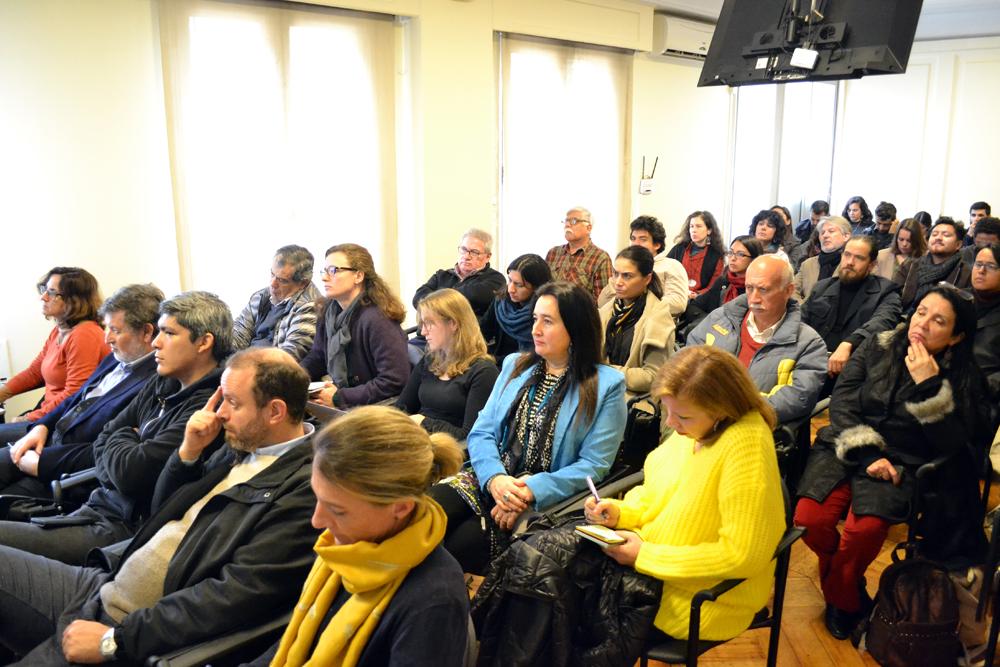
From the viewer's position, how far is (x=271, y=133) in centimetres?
515

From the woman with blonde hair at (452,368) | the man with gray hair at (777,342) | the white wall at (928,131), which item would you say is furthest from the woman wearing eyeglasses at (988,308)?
the white wall at (928,131)

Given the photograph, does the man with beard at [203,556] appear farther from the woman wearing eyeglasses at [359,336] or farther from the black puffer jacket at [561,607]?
the woman wearing eyeglasses at [359,336]

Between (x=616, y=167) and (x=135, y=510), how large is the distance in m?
Answer: 6.09

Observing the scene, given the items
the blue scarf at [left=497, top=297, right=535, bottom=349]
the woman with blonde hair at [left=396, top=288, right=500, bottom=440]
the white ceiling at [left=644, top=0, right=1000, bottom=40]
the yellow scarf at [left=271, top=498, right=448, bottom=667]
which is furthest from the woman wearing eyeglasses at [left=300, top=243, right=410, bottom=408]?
the white ceiling at [left=644, top=0, right=1000, bottom=40]

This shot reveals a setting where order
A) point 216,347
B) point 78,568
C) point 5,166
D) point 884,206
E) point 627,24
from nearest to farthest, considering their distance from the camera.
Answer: point 78,568 → point 216,347 → point 5,166 → point 627,24 → point 884,206

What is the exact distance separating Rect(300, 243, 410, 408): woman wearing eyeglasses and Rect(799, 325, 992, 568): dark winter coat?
5.85ft

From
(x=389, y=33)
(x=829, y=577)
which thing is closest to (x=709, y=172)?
(x=389, y=33)

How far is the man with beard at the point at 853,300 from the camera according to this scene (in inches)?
156

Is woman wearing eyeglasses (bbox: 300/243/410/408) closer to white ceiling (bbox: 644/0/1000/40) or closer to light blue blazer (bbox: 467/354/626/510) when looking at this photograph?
light blue blazer (bbox: 467/354/626/510)

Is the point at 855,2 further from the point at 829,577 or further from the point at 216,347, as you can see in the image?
the point at 216,347

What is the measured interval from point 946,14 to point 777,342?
7.76m

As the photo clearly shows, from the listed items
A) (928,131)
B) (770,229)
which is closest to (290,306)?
(770,229)

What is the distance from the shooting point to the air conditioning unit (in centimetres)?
743

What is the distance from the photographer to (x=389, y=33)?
5574mm
